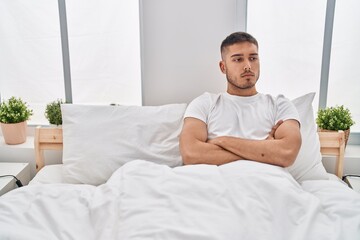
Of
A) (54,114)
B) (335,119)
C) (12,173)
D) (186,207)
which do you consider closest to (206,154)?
(186,207)

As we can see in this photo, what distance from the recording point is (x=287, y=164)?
4.30 feet

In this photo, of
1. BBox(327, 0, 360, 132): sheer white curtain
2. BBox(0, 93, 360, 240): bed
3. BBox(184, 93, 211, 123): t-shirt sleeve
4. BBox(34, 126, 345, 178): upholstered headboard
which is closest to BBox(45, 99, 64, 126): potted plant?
BBox(34, 126, 345, 178): upholstered headboard

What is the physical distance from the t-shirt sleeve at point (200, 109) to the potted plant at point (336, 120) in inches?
27.8

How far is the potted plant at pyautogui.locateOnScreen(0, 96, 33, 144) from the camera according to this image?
1.84 m

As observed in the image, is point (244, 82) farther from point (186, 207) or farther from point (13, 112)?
point (13, 112)

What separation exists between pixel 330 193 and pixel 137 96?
1.22 metres

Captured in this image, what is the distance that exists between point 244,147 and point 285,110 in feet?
1.08

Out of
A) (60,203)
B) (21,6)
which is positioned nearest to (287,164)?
(60,203)

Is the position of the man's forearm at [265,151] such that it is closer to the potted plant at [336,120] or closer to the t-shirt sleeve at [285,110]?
the t-shirt sleeve at [285,110]

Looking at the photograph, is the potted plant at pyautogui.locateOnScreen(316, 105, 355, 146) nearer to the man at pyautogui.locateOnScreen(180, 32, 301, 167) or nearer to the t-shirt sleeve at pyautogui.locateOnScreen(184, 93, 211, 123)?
the man at pyautogui.locateOnScreen(180, 32, 301, 167)

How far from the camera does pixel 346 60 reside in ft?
5.98

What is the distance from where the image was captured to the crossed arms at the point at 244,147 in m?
1.31

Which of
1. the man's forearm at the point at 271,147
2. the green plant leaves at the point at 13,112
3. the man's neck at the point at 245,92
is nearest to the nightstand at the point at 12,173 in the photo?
the green plant leaves at the point at 13,112

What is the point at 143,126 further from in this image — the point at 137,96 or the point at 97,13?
the point at 97,13
